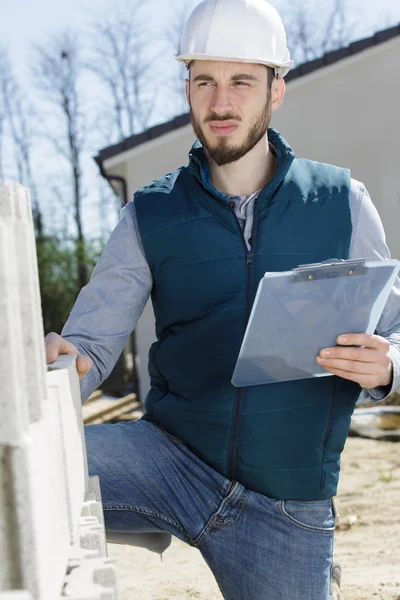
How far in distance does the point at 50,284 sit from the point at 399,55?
11027mm

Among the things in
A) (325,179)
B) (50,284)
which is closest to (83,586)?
(325,179)

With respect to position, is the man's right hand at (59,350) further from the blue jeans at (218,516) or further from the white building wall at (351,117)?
the white building wall at (351,117)

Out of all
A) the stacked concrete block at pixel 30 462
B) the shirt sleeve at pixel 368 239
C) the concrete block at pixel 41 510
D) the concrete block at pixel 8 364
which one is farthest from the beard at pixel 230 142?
the concrete block at pixel 8 364

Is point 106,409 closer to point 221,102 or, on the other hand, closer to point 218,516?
point 218,516

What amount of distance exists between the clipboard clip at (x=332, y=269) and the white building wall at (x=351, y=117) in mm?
8558

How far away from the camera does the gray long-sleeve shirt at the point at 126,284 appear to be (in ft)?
10.3

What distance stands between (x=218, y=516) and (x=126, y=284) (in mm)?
920

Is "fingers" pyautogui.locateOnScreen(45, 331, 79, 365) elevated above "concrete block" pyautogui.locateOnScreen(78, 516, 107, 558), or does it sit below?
above

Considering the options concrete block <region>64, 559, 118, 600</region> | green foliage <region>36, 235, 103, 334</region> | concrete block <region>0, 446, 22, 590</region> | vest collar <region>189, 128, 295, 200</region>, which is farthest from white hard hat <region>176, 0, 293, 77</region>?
green foliage <region>36, 235, 103, 334</region>

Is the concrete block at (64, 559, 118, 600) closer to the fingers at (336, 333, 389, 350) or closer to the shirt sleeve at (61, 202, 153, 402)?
the fingers at (336, 333, 389, 350)

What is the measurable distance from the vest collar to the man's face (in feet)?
0.24

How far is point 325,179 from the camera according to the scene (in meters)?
3.27

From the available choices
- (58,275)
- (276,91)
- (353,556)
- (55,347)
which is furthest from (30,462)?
(58,275)

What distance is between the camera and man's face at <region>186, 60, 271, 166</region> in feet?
10.3
